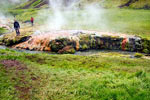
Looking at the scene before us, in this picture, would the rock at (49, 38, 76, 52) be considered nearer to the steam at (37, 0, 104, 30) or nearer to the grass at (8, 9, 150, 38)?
the steam at (37, 0, 104, 30)

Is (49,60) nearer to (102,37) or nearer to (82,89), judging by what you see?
(82,89)

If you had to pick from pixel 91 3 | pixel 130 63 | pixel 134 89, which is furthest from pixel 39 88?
pixel 91 3

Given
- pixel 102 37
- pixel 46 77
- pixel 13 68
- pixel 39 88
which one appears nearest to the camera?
pixel 39 88

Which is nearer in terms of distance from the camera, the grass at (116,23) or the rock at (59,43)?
the rock at (59,43)

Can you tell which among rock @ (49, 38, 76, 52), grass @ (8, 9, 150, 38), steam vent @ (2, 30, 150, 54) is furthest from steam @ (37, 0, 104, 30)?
rock @ (49, 38, 76, 52)

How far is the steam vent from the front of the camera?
1256 inches

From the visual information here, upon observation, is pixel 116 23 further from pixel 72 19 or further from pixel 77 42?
pixel 77 42

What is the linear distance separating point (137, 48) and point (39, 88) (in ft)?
89.0

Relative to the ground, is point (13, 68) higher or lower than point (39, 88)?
higher

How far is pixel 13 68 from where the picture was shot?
14266mm

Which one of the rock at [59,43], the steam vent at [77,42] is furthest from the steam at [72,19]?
the rock at [59,43]

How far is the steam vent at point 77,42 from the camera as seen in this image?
105 feet

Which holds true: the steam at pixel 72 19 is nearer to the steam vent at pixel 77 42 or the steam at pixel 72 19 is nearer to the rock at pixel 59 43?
the steam vent at pixel 77 42

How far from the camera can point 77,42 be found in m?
33.2
